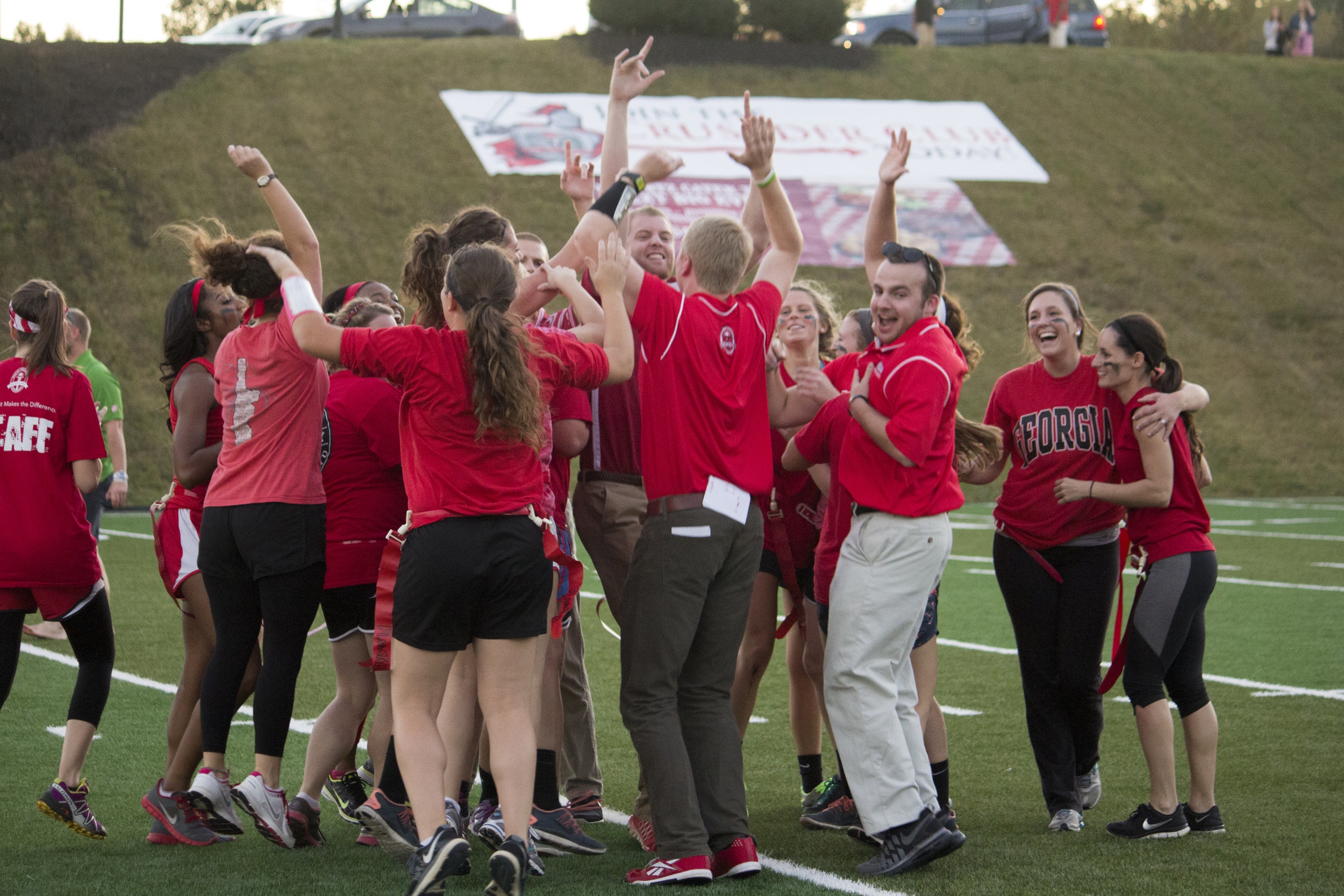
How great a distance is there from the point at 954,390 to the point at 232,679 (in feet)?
8.31

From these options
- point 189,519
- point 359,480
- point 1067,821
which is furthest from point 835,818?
point 189,519

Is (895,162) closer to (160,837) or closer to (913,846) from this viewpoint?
(913,846)

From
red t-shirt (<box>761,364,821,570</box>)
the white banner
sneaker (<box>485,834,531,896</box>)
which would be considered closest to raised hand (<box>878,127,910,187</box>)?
red t-shirt (<box>761,364,821,570</box>)

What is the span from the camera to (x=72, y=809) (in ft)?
14.4

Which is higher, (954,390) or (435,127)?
(435,127)

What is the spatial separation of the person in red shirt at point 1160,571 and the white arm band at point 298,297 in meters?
2.65

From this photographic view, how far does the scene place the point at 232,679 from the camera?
14.1ft

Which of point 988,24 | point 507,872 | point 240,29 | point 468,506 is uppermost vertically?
point 988,24

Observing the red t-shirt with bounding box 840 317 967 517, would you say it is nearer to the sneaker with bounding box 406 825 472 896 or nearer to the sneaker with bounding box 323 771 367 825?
the sneaker with bounding box 406 825 472 896

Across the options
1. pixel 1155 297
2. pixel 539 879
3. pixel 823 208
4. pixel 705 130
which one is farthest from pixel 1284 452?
pixel 539 879

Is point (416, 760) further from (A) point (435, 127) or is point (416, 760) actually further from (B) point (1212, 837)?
(A) point (435, 127)

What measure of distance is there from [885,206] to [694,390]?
1215 millimetres

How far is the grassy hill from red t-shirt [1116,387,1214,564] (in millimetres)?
13981

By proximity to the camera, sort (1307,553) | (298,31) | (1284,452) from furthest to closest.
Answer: (298,31) → (1284,452) → (1307,553)
